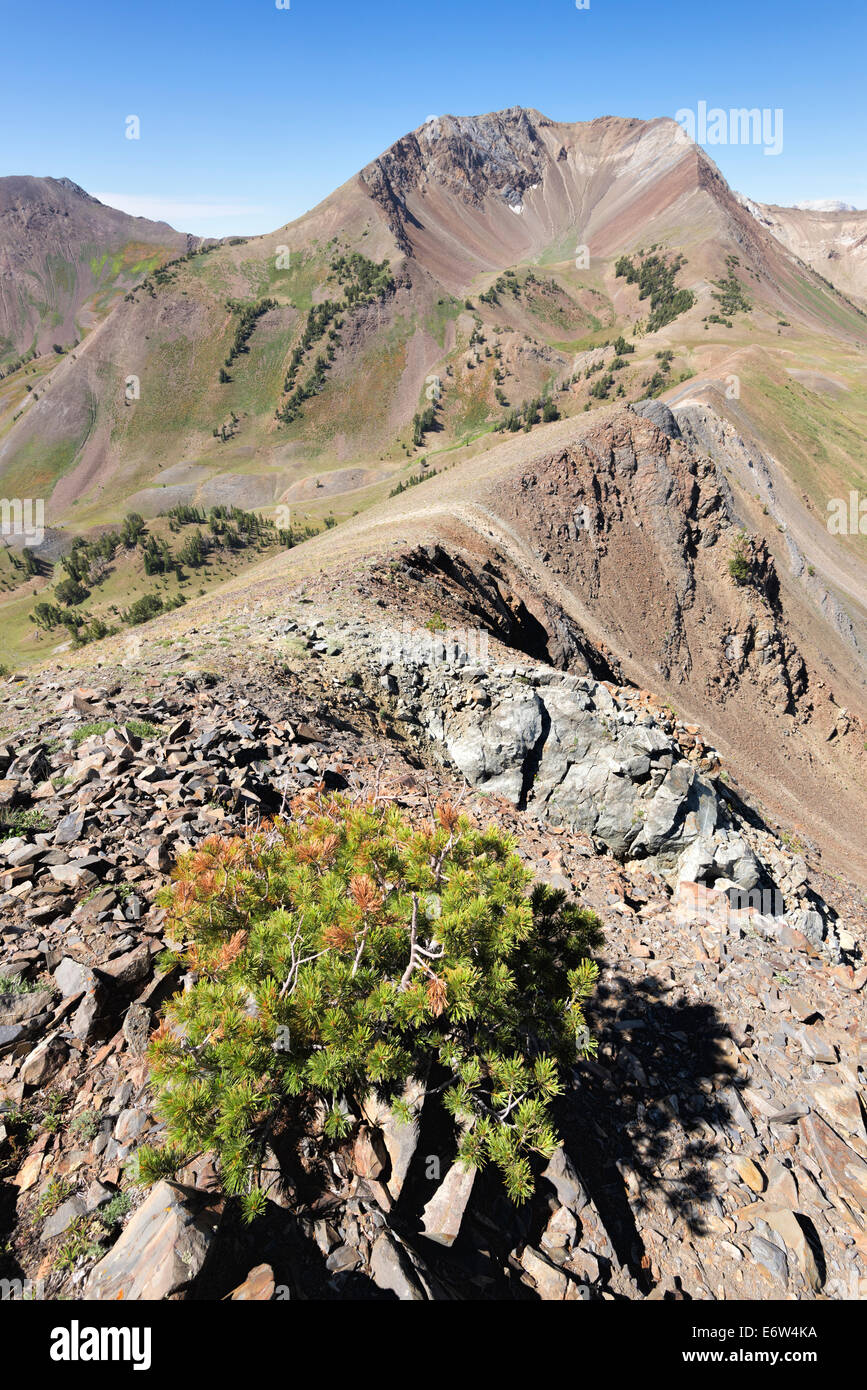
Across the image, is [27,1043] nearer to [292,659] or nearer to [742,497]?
[292,659]

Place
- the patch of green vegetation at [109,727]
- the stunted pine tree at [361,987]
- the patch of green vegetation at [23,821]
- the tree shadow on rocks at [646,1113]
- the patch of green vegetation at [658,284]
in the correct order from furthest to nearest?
the patch of green vegetation at [658,284] → the patch of green vegetation at [109,727] → the patch of green vegetation at [23,821] → the tree shadow on rocks at [646,1113] → the stunted pine tree at [361,987]

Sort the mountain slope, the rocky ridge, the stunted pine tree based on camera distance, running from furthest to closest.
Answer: the mountain slope, the rocky ridge, the stunted pine tree

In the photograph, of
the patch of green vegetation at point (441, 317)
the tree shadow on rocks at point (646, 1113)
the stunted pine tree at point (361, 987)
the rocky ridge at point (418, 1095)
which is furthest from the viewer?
the patch of green vegetation at point (441, 317)

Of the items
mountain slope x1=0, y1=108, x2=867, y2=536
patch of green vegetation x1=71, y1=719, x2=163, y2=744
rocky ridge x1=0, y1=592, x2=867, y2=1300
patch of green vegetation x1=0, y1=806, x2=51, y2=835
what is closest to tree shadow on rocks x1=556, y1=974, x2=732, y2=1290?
rocky ridge x1=0, y1=592, x2=867, y2=1300

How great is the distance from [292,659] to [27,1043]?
510 inches

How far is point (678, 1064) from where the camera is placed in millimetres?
10984

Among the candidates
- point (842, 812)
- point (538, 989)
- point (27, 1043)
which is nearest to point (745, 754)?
point (842, 812)

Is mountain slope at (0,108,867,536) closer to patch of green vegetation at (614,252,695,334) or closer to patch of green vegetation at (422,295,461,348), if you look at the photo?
patch of green vegetation at (422,295,461,348)

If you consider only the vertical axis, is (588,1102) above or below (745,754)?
above

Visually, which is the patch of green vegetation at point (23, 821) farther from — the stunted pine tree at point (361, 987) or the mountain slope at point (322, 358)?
the mountain slope at point (322, 358)

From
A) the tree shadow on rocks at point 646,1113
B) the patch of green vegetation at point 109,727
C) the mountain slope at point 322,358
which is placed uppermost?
the mountain slope at point 322,358

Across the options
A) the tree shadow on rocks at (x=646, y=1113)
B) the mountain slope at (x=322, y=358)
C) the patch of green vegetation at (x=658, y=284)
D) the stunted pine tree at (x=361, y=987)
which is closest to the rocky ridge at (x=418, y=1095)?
the tree shadow on rocks at (x=646, y=1113)

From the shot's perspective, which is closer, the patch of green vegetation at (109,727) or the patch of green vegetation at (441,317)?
the patch of green vegetation at (109,727)

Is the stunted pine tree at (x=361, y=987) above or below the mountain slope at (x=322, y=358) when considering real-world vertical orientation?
below
